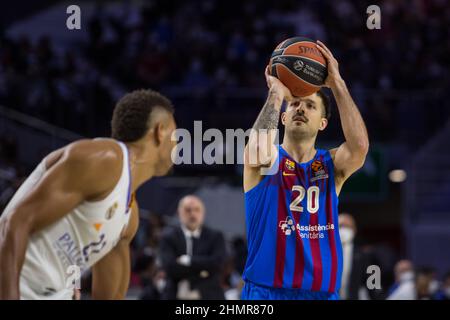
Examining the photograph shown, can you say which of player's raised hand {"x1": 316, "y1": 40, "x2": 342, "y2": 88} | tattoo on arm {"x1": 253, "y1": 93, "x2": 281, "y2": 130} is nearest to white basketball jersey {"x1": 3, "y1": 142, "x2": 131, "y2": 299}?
tattoo on arm {"x1": 253, "y1": 93, "x2": 281, "y2": 130}

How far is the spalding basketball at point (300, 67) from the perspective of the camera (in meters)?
4.45

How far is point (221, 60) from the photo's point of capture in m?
14.3

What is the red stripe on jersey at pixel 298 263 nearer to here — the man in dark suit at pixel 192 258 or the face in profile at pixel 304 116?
the face in profile at pixel 304 116

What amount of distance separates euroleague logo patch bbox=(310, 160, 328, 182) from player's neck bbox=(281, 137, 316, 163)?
0.06 m

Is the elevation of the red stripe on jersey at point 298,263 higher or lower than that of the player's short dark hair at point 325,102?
lower

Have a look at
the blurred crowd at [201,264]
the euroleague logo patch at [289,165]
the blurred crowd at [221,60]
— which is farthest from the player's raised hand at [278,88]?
the blurred crowd at [221,60]

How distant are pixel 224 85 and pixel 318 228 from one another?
9.11m

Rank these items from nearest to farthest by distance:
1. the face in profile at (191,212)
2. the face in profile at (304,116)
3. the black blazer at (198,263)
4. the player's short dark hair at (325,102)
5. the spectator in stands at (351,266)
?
1. the face in profile at (304,116)
2. the player's short dark hair at (325,102)
3. the black blazer at (198,263)
4. the face in profile at (191,212)
5. the spectator in stands at (351,266)

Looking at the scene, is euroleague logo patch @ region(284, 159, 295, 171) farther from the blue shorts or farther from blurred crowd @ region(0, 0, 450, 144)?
blurred crowd @ region(0, 0, 450, 144)


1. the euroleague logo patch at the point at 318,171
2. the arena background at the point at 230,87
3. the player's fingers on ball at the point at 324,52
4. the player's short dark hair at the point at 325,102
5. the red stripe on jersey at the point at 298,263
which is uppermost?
the arena background at the point at 230,87

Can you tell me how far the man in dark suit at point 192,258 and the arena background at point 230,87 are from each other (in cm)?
178

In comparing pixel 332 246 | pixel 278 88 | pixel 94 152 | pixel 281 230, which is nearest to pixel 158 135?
pixel 94 152

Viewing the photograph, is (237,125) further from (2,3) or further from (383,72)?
(2,3)

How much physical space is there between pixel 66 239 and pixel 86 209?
15cm
